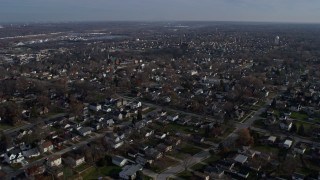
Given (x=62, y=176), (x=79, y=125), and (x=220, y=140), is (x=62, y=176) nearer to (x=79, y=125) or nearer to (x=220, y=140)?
(x=79, y=125)

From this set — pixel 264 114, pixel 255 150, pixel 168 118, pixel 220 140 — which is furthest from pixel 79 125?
pixel 264 114

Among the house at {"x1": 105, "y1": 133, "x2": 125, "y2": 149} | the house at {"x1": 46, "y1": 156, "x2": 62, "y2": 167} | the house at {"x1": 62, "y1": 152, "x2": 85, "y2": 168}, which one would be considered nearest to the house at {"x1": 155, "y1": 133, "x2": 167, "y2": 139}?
the house at {"x1": 105, "y1": 133, "x2": 125, "y2": 149}

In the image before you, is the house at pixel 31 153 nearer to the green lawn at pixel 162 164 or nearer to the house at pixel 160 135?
the green lawn at pixel 162 164

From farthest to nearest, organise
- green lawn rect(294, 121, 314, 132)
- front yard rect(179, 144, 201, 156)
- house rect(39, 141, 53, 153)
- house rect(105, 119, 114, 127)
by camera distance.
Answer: house rect(105, 119, 114, 127), green lawn rect(294, 121, 314, 132), front yard rect(179, 144, 201, 156), house rect(39, 141, 53, 153)

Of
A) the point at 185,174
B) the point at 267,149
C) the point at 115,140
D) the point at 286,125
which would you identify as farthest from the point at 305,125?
the point at 115,140

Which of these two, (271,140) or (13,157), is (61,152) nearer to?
(13,157)

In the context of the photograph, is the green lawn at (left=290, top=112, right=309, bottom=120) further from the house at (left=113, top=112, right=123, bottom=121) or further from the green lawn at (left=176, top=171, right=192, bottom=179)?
the house at (left=113, top=112, right=123, bottom=121)

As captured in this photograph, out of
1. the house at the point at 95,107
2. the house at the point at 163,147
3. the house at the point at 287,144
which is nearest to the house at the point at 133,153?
the house at the point at 163,147
